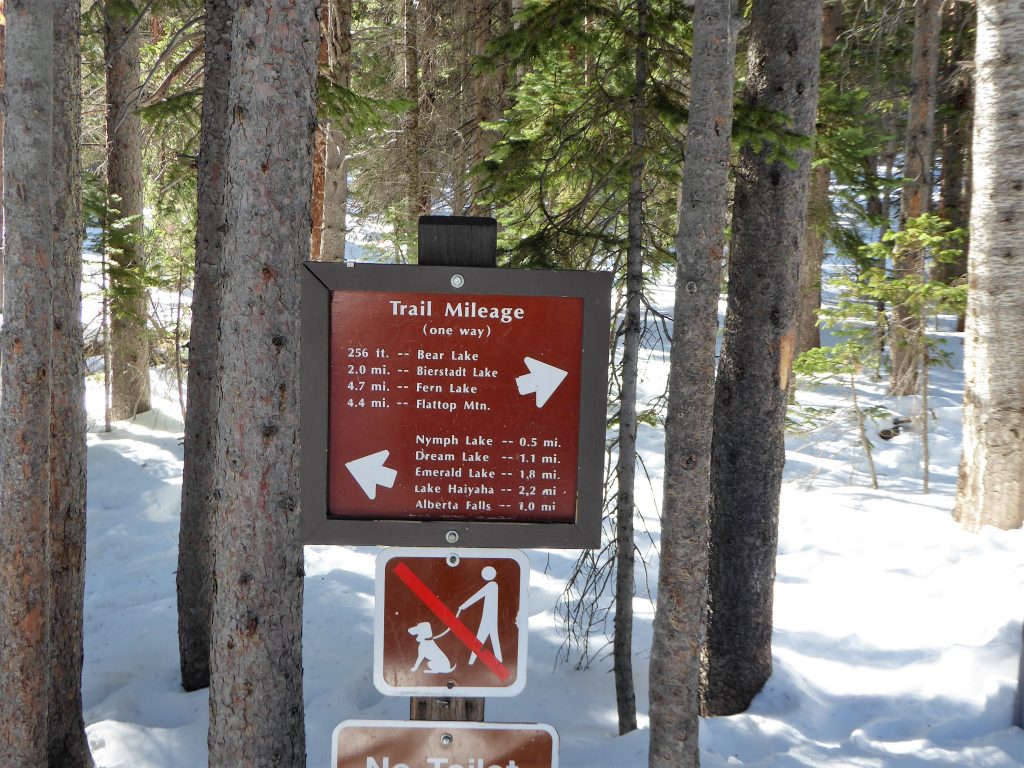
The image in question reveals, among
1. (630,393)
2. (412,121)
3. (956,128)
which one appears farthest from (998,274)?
(956,128)

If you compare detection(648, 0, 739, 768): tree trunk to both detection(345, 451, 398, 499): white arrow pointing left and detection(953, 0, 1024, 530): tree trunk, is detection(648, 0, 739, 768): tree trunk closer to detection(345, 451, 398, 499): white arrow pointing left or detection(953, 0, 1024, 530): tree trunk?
detection(345, 451, 398, 499): white arrow pointing left

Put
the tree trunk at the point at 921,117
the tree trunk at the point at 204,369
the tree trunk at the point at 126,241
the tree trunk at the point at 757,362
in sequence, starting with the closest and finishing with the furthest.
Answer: the tree trunk at the point at 757,362 < the tree trunk at the point at 204,369 < the tree trunk at the point at 126,241 < the tree trunk at the point at 921,117

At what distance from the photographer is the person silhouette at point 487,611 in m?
2.68

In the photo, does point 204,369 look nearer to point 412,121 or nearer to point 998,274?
point 998,274

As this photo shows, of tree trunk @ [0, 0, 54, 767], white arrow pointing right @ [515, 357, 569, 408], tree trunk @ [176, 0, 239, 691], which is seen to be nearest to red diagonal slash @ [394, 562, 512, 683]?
white arrow pointing right @ [515, 357, 569, 408]

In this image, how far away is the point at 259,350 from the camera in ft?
12.4

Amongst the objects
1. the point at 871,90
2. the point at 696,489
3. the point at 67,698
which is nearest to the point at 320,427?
the point at 696,489

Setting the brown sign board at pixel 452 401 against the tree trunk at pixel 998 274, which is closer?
the brown sign board at pixel 452 401

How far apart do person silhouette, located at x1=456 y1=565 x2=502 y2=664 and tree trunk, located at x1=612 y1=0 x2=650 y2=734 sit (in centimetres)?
359

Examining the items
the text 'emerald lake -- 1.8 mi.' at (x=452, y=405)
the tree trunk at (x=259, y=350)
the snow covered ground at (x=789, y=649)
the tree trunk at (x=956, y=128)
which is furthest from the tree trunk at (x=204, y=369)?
the tree trunk at (x=956, y=128)

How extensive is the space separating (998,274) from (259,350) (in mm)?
6154

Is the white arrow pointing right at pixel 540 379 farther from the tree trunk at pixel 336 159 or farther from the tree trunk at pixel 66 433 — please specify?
the tree trunk at pixel 336 159

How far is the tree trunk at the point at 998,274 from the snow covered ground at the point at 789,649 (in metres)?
0.71

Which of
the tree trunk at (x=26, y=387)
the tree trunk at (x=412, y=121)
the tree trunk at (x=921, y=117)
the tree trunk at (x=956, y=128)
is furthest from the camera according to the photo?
the tree trunk at (x=956, y=128)
